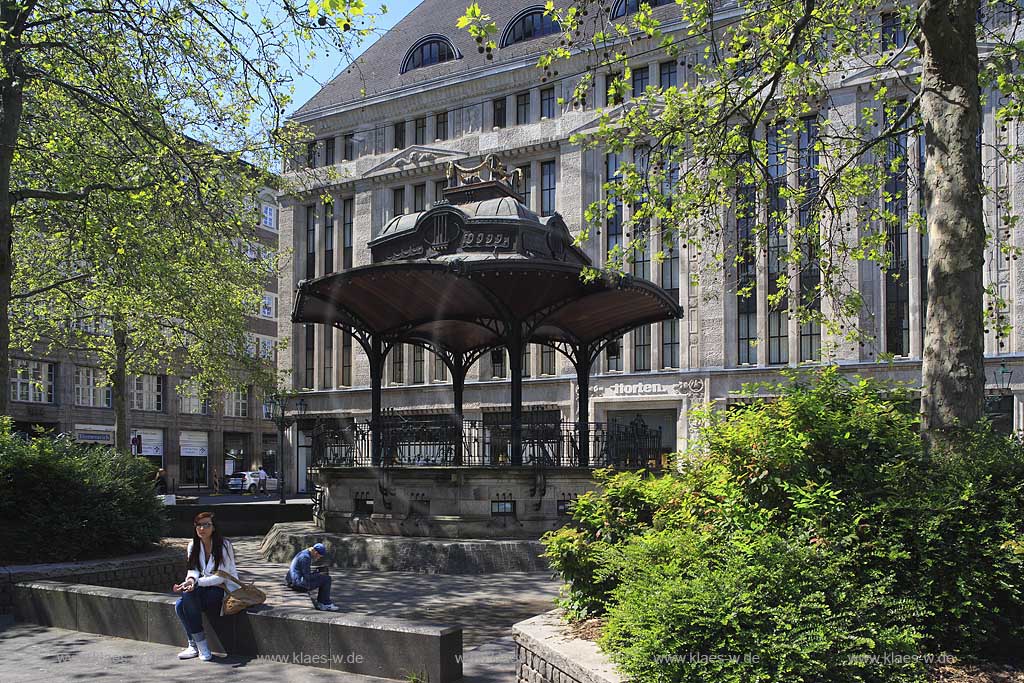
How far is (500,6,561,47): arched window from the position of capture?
46.6m

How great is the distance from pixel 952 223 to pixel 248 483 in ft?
175

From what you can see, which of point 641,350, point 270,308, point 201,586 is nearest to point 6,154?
point 201,586

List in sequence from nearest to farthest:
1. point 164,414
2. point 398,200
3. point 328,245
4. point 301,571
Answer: point 301,571 → point 398,200 → point 328,245 → point 164,414

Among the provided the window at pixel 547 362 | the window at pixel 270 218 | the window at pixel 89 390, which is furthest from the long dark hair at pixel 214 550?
the window at pixel 270 218

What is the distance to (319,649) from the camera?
8.91 meters

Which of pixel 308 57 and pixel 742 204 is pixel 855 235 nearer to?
pixel 742 204

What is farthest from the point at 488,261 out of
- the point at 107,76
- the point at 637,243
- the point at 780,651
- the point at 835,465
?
the point at 780,651

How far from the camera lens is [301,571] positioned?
1208 centimetres

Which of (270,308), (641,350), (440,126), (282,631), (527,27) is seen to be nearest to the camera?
(282,631)

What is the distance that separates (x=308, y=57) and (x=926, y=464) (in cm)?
1297

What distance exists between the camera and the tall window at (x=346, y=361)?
5000cm

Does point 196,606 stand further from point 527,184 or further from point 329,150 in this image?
point 329,150

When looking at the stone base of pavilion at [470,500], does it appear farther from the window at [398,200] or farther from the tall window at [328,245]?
the tall window at [328,245]

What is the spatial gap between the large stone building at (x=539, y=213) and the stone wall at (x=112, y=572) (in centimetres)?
2042
